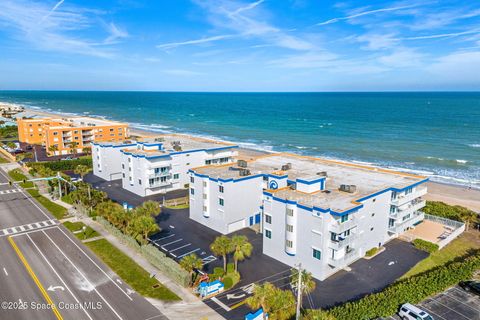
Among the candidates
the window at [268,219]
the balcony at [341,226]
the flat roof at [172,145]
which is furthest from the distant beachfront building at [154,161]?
the balcony at [341,226]

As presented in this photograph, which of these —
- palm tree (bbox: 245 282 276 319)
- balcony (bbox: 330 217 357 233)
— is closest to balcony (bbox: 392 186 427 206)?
balcony (bbox: 330 217 357 233)

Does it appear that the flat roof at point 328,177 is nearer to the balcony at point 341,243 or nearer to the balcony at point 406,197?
the balcony at point 406,197

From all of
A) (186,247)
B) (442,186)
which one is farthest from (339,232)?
(442,186)

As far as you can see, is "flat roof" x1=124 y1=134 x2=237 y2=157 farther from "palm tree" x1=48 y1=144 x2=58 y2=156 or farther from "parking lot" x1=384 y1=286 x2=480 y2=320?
"parking lot" x1=384 y1=286 x2=480 y2=320

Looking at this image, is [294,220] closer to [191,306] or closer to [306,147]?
[191,306]

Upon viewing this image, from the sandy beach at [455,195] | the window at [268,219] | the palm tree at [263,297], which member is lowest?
the sandy beach at [455,195]
